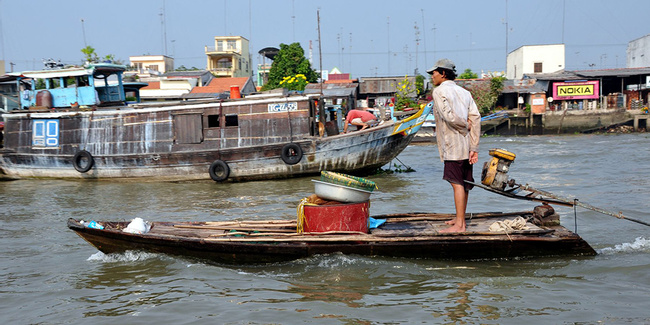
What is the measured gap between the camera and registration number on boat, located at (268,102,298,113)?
1238cm

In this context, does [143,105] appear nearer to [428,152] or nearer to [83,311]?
[83,311]

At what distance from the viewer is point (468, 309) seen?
435cm

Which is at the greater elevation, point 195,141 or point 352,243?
point 195,141

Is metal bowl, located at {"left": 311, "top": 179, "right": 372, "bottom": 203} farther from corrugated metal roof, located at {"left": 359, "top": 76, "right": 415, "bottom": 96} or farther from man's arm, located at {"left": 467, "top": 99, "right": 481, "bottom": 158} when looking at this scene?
corrugated metal roof, located at {"left": 359, "top": 76, "right": 415, "bottom": 96}

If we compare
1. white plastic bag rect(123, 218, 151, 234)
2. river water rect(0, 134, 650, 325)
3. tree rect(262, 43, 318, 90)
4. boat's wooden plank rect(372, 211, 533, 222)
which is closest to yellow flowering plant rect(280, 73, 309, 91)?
tree rect(262, 43, 318, 90)

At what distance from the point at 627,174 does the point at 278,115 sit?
8014 millimetres

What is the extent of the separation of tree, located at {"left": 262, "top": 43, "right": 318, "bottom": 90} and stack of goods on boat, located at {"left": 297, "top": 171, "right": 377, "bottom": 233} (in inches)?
1313

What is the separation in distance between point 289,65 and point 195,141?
1056 inches

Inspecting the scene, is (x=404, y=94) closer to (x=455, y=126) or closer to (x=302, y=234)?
(x=455, y=126)

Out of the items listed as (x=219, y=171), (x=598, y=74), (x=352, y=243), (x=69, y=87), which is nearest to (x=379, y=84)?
(x=598, y=74)

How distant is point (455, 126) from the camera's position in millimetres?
5172

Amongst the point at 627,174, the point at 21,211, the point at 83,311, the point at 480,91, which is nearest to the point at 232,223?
the point at 83,311

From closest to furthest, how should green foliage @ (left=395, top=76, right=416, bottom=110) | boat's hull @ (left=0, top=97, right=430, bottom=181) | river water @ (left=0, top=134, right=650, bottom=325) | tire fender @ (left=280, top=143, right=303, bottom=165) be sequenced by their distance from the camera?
river water @ (left=0, top=134, right=650, bottom=325) → tire fender @ (left=280, top=143, right=303, bottom=165) → boat's hull @ (left=0, top=97, right=430, bottom=181) → green foliage @ (left=395, top=76, right=416, bottom=110)

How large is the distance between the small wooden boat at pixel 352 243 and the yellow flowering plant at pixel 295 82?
30119 mm
